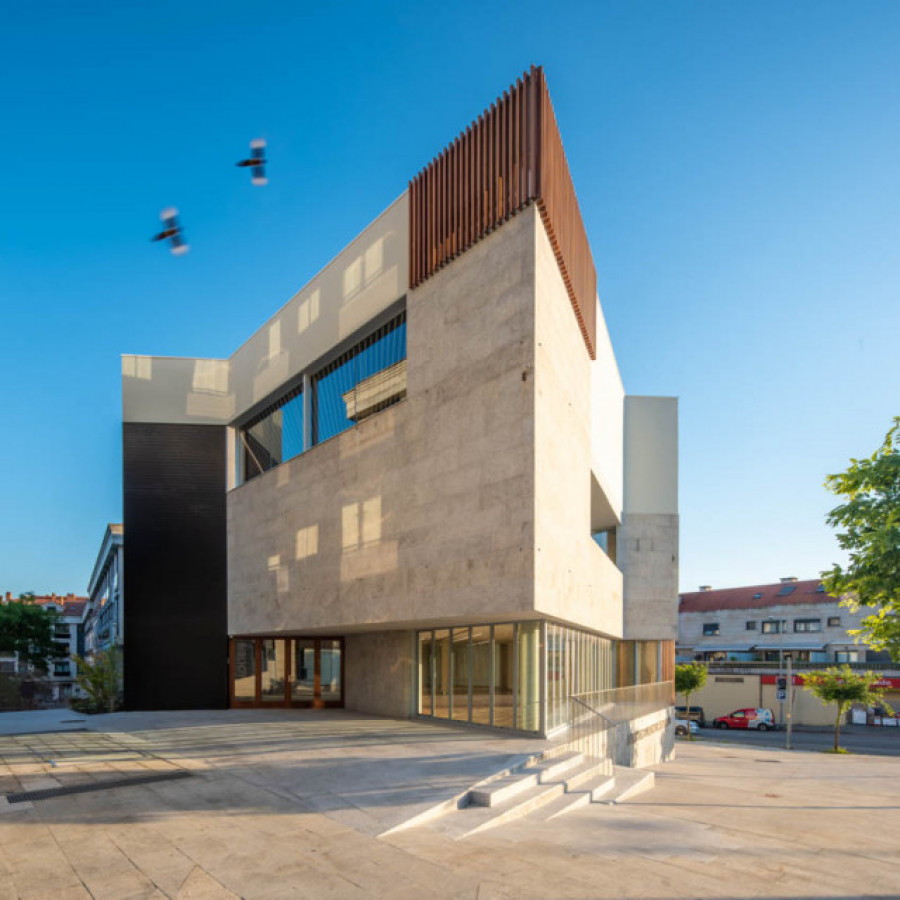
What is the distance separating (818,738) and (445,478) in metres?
36.6

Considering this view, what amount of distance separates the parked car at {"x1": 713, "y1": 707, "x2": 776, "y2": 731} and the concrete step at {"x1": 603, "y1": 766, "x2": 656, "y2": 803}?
3795 centimetres

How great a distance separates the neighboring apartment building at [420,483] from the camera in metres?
14.7

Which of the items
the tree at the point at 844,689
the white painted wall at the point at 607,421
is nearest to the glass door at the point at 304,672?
the white painted wall at the point at 607,421

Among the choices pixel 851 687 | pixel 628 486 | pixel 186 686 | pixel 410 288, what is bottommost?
pixel 851 687

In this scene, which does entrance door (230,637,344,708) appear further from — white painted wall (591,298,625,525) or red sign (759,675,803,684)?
red sign (759,675,803,684)

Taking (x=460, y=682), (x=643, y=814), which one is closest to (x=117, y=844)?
(x=643, y=814)

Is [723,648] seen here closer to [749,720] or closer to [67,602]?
[749,720]

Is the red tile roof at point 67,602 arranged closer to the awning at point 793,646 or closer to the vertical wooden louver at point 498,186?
the awning at point 793,646

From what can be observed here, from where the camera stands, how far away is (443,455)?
1578cm

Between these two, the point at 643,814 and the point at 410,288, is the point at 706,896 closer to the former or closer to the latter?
the point at 643,814

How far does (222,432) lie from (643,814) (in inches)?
794

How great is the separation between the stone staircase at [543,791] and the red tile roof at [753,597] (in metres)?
53.6

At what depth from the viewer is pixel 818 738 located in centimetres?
4191

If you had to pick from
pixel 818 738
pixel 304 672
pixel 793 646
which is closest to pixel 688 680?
pixel 818 738
